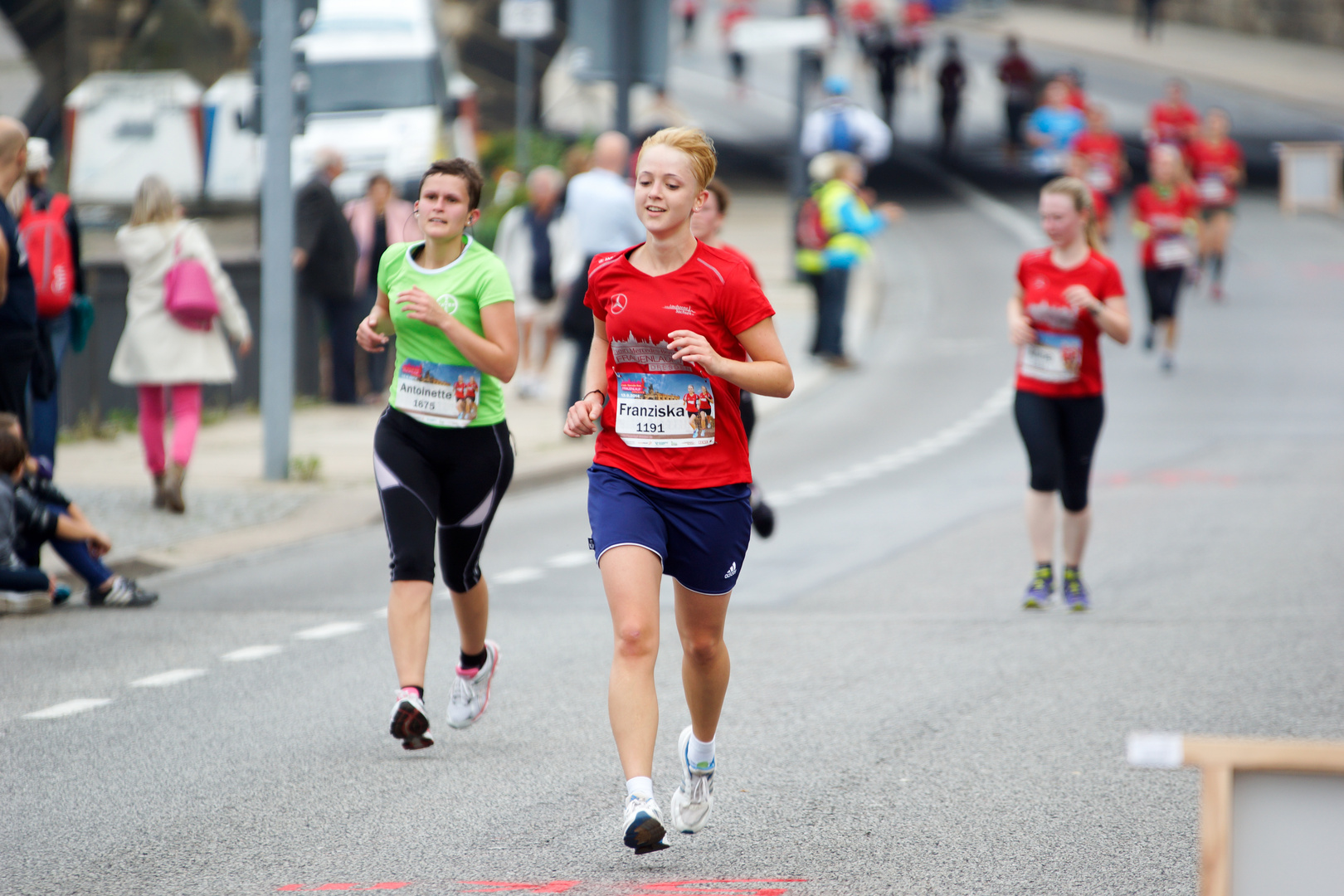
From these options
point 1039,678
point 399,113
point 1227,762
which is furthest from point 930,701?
point 399,113

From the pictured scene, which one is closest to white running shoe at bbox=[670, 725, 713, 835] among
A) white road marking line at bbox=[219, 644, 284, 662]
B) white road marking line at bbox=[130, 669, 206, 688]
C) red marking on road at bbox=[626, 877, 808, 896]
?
red marking on road at bbox=[626, 877, 808, 896]

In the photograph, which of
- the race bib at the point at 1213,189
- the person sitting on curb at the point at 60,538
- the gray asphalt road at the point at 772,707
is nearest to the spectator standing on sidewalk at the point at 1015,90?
the race bib at the point at 1213,189

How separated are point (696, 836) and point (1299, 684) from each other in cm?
305

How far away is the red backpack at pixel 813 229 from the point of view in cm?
1970

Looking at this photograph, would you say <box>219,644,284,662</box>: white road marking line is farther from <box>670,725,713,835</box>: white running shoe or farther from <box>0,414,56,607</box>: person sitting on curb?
<box>670,725,713,835</box>: white running shoe

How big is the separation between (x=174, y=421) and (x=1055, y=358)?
5.44m

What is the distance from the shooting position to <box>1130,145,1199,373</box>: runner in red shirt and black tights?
19156 millimetres

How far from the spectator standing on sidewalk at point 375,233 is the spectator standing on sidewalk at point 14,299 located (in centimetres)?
690

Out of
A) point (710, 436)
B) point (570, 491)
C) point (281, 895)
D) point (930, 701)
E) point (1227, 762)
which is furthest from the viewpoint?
point (570, 491)

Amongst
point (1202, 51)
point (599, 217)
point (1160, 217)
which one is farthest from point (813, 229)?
point (1202, 51)

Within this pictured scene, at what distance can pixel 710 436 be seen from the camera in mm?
5074

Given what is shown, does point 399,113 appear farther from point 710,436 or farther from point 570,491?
point 710,436

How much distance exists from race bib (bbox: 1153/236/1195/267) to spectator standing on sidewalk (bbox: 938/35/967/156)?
61.8ft

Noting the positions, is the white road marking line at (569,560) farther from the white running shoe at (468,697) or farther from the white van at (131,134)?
the white van at (131,134)
